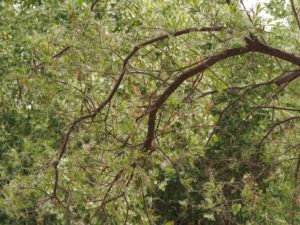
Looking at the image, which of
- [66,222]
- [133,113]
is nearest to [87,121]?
[133,113]

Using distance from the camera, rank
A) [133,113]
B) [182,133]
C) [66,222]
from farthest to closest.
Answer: [66,222] → [182,133] → [133,113]

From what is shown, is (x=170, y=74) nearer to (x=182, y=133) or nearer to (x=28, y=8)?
(x=182, y=133)

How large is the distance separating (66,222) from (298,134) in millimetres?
2772

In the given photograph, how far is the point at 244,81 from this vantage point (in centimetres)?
A: 539

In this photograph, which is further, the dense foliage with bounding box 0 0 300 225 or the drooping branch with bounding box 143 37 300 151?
the dense foliage with bounding box 0 0 300 225

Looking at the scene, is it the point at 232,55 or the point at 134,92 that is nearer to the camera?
the point at 232,55

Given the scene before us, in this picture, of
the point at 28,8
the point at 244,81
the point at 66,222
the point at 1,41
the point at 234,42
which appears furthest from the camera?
the point at 28,8

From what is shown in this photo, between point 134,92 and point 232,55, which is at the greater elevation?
point 134,92

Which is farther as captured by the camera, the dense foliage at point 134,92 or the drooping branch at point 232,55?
the dense foliage at point 134,92

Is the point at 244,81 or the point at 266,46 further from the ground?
the point at 244,81

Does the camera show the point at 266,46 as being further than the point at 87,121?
No

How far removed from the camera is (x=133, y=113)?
11.9 ft

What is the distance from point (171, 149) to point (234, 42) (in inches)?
48.4

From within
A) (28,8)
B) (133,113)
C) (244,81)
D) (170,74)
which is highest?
(28,8)
